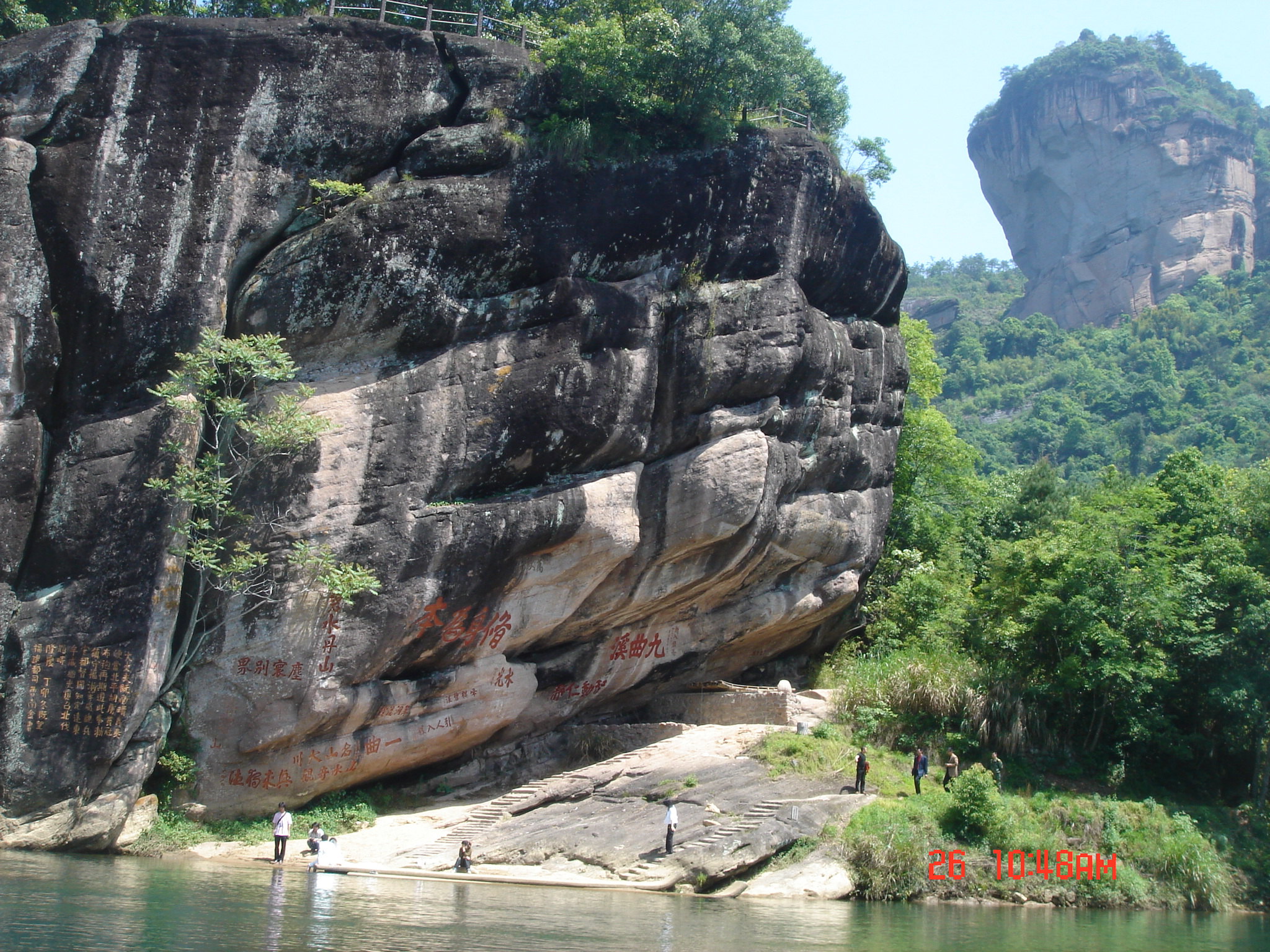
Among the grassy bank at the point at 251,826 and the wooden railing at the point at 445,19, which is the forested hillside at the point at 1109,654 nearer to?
the grassy bank at the point at 251,826

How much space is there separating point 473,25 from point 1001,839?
1602 centimetres

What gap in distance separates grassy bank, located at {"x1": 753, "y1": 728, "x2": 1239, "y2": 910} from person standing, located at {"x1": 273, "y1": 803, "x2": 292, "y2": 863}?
23.0ft

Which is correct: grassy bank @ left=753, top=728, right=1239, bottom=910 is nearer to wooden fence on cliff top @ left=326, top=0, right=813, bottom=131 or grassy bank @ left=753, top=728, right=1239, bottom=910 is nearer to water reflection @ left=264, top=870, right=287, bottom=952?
water reflection @ left=264, top=870, right=287, bottom=952

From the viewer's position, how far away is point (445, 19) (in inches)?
807

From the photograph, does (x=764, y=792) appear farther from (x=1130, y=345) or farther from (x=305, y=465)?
(x=1130, y=345)

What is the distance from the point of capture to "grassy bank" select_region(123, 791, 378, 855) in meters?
15.2

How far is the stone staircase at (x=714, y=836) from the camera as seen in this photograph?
1440 cm

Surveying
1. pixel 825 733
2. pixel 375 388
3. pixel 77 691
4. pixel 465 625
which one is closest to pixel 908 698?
pixel 825 733

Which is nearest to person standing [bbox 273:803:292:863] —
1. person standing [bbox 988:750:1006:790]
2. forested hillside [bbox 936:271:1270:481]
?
person standing [bbox 988:750:1006:790]

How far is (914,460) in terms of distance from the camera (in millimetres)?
28891

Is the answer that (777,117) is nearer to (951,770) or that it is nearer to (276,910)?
(951,770)

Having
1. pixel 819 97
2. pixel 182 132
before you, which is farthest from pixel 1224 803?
pixel 182 132

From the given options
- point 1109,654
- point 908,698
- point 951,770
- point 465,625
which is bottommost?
point 951,770

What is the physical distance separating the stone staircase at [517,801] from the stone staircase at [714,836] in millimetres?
2573
